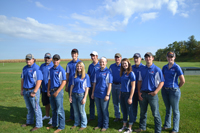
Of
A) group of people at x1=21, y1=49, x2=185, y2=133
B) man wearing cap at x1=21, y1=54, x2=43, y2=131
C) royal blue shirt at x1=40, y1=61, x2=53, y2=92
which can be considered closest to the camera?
group of people at x1=21, y1=49, x2=185, y2=133

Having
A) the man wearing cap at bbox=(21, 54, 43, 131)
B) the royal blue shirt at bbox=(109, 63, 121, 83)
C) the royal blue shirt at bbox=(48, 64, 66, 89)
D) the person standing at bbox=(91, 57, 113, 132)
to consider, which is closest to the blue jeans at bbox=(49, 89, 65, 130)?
the royal blue shirt at bbox=(48, 64, 66, 89)

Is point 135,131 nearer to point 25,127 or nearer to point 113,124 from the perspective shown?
point 113,124

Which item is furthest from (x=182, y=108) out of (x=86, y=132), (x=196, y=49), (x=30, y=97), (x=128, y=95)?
(x=196, y=49)

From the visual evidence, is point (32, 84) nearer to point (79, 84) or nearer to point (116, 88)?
point (79, 84)

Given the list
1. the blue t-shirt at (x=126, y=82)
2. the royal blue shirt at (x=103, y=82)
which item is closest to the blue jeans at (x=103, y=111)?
the royal blue shirt at (x=103, y=82)

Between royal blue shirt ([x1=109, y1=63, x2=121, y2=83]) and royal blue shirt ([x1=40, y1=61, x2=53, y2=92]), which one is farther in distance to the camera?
royal blue shirt ([x1=40, y1=61, x2=53, y2=92])

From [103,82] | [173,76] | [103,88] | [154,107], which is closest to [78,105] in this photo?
[103,88]

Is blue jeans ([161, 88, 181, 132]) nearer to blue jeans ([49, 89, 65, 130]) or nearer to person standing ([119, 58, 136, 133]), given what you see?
person standing ([119, 58, 136, 133])

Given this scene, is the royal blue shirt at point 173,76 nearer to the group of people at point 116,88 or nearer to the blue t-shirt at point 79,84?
the group of people at point 116,88

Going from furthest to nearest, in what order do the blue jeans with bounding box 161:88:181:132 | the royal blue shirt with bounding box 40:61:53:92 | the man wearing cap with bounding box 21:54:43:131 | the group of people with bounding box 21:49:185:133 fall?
the royal blue shirt with bounding box 40:61:53:92 < the man wearing cap with bounding box 21:54:43:131 < the blue jeans with bounding box 161:88:181:132 < the group of people with bounding box 21:49:185:133

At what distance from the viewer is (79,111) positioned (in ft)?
15.5

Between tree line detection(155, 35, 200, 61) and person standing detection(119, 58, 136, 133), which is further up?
tree line detection(155, 35, 200, 61)

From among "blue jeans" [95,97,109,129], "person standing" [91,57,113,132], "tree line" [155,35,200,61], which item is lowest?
"blue jeans" [95,97,109,129]

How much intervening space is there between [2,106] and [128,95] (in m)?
6.84
